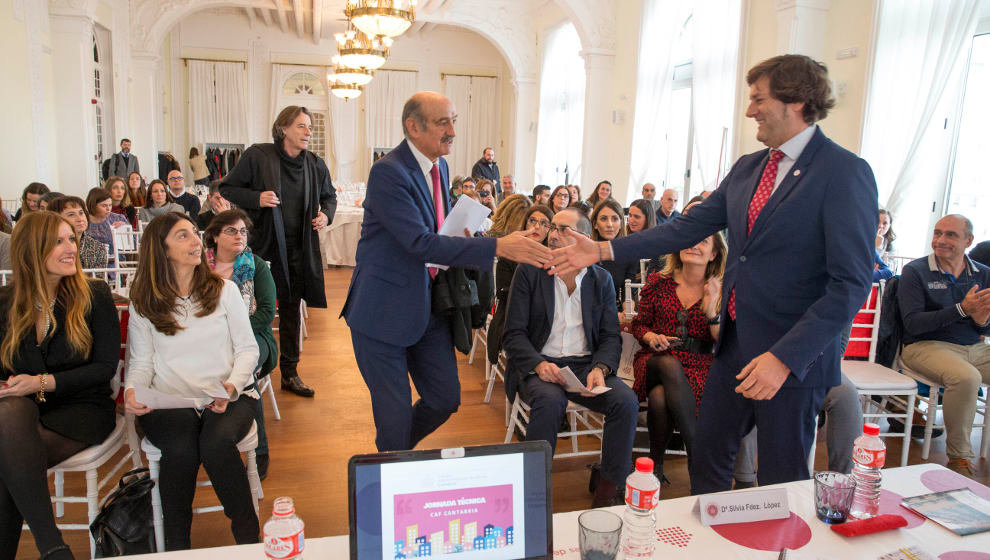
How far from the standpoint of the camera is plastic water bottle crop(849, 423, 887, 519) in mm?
1503

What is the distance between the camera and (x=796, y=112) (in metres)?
1.79

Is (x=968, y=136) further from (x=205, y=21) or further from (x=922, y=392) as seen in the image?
(x=205, y=21)

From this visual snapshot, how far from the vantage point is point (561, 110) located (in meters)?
12.6

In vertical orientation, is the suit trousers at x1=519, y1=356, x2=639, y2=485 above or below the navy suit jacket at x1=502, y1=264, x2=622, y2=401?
below

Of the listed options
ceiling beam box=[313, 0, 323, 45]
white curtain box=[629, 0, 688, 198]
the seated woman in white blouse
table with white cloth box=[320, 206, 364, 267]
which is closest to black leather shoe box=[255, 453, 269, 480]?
the seated woman in white blouse

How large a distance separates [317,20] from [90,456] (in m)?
12.1

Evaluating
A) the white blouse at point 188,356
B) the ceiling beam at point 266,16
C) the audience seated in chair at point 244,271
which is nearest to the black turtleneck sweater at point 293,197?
the audience seated in chair at point 244,271

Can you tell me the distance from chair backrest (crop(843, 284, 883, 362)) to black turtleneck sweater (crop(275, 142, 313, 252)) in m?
3.28

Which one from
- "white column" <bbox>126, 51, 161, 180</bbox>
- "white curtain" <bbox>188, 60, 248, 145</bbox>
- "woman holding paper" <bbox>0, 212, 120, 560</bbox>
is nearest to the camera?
"woman holding paper" <bbox>0, 212, 120, 560</bbox>

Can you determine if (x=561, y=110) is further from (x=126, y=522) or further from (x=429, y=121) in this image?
(x=126, y=522)

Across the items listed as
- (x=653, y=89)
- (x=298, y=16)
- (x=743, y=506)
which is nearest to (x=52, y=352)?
(x=743, y=506)

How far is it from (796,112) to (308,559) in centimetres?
167

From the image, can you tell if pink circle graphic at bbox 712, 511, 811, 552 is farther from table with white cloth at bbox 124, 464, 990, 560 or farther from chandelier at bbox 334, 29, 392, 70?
chandelier at bbox 334, 29, 392, 70

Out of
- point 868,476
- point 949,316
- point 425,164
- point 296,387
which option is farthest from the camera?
point 296,387
